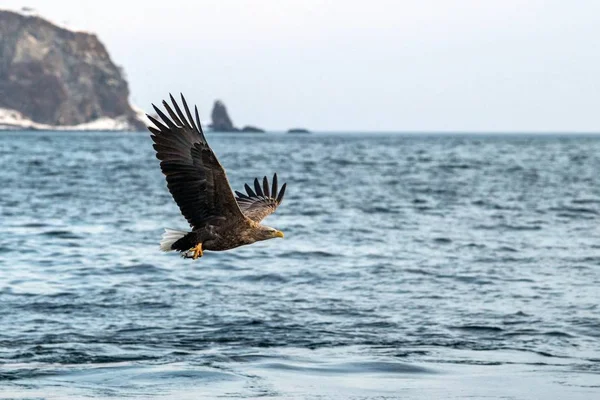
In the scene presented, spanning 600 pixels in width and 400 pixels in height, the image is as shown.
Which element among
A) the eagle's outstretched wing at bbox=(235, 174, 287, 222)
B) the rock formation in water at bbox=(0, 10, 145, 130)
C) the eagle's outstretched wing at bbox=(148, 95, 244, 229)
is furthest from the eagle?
→ the rock formation in water at bbox=(0, 10, 145, 130)

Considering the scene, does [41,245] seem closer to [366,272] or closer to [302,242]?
[302,242]

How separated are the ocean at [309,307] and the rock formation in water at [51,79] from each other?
474 feet

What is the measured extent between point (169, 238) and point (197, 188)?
0.78m

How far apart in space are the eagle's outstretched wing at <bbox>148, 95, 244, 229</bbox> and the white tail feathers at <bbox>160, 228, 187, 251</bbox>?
0.45 m

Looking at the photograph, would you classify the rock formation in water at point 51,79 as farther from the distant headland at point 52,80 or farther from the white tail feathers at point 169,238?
the white tail feathers at point 169,238

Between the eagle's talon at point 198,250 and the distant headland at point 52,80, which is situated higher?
the distant headland at point 52,80

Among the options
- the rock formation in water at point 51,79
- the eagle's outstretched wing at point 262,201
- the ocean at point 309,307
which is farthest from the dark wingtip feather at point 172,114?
the rock formation in water at point 51,79

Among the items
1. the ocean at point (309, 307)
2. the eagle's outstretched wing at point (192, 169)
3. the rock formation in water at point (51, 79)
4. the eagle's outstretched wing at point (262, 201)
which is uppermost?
the rock formation in water at point (51, 79)

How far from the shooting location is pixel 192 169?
29.3 ft

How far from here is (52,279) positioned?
1537cm

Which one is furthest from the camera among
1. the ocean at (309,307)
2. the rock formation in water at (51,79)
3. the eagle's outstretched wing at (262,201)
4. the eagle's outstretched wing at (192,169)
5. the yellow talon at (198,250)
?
the rock formation in water at (51,79)

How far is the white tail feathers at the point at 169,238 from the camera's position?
945 centimetres

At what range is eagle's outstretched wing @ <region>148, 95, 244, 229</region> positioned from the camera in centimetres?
882

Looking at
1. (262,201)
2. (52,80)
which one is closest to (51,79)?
(52,80)
